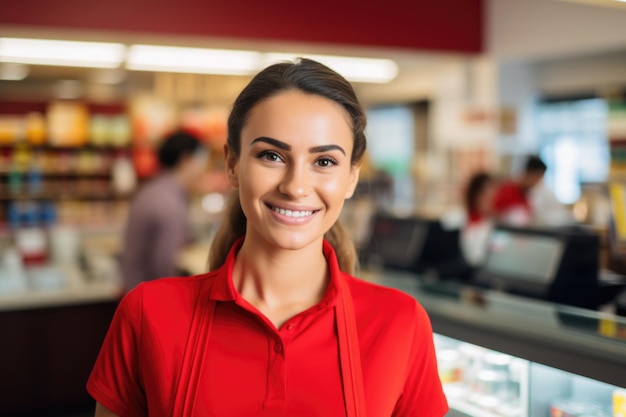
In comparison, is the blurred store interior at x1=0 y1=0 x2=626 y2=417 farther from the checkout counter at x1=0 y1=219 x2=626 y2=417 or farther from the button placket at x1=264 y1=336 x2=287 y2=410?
the button placket at x1=264 y1=336 x2=287 y2=410

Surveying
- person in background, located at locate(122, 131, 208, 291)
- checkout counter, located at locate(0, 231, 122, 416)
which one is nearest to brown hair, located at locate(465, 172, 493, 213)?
person in background, located at locate(122, 131, 208, 291)

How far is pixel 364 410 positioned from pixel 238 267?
0.38 meters

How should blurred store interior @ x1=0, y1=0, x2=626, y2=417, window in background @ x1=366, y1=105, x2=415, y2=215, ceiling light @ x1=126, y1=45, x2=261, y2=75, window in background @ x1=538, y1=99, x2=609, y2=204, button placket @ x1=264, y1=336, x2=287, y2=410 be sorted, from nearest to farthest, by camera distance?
button placket @ x1=264, y1=336, x2=287, y2=410 < blurred store interior @ x1=0, y1=0, x2=626, y2=417 < ceiling light @ x1=126, y1=45, x2=261, y2=75 < window in background @ x1=538, y1=99, x2=609, y2=204 < window in background @ x1=366, y1=105, x2=415, y2=215

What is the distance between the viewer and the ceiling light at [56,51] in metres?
5.82

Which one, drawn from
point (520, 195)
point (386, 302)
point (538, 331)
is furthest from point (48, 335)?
point (520, 195)

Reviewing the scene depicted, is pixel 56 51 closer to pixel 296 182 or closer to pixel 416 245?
pixel 416 245

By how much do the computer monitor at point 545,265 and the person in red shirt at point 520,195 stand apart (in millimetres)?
2717

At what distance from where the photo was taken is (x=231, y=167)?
4.82ft

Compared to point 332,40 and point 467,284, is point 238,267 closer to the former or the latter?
point 467,284

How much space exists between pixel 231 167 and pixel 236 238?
0.79 feet

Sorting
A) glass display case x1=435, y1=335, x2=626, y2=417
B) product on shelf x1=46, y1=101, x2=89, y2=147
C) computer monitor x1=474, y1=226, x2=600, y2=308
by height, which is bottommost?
glass display case x1=435, y1=335, x2=626, y2=417

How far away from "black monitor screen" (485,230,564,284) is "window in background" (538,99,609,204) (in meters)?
6.70

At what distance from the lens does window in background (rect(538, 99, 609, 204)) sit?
1005 cm

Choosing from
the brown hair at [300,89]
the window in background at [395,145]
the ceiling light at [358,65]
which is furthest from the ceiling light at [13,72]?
the brown hair at [300,89]
